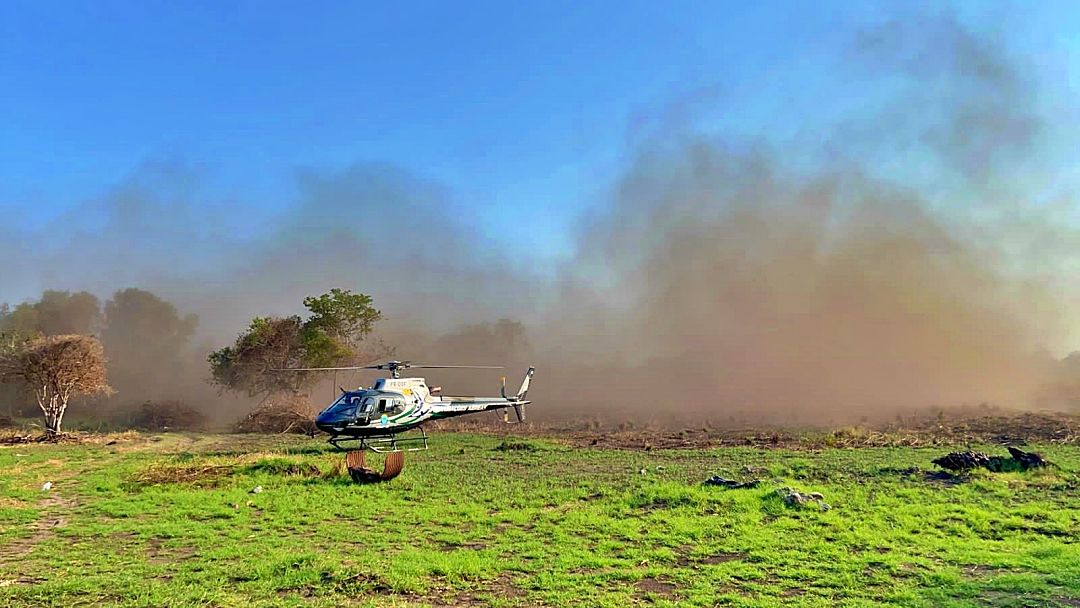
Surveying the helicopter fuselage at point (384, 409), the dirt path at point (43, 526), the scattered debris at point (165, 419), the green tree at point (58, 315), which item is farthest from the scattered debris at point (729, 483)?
the green tree at point (58, 315)

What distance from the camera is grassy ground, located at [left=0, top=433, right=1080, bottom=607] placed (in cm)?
702

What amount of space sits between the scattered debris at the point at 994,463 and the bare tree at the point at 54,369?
35.7m

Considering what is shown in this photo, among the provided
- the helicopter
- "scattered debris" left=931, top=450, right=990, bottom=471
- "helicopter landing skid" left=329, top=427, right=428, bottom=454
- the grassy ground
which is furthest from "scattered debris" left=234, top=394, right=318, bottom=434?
"scattered debris" left=931, top=450, right=990, bottom=471

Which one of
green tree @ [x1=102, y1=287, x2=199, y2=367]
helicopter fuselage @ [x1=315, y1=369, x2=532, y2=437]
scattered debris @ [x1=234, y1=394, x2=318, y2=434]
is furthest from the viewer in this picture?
green tree @ [x1=102, y1=287, x2=199, y2=367]

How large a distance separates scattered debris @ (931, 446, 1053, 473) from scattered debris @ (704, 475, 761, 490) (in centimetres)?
539

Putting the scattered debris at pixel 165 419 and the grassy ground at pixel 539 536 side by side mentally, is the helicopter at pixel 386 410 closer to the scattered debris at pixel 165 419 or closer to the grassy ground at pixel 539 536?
the grassy ground at pixel 539 536

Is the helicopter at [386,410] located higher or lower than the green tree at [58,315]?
lower

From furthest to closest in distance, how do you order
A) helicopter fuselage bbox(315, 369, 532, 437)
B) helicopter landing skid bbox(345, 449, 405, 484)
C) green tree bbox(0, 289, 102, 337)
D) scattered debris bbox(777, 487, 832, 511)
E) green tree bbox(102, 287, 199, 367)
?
1. green tree bbox(102, 287, 199, 367)
2. green tree bbox(0, 289, 102, 337)
3. helicopter fuselage bbox(315, 369, 532, 437)
4. helicopter landing skid bbox(345, 449, 405, 484)
5. scattered debris bbox(777, 487, 832, 511)

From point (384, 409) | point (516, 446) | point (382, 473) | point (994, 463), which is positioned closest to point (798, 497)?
point (994, 463)

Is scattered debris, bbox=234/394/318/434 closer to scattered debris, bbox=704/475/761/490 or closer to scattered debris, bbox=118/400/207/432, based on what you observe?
scattered debris, bbox=118/400/207/432

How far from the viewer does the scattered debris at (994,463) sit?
14.9 meters

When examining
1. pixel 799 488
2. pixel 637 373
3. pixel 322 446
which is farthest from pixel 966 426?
pixel 637 373

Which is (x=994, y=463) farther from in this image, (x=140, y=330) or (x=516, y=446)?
(x=140, y=330)

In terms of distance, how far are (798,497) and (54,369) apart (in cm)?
3394
